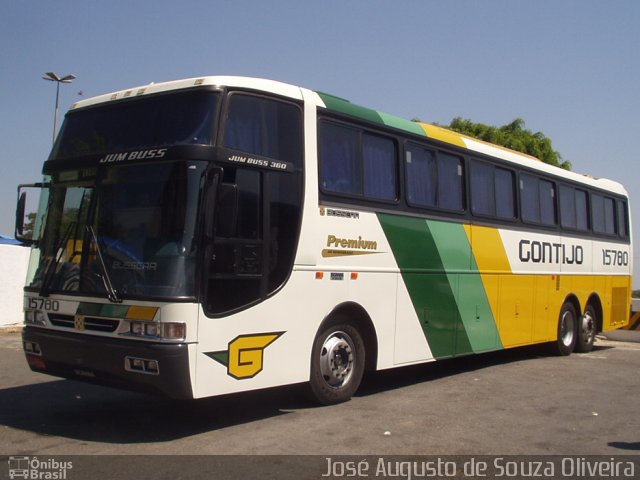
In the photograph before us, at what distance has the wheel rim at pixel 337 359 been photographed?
799 cm

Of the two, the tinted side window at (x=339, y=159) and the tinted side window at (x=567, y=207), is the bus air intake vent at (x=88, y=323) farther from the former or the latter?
the tinted side window at (x=567, y=207)

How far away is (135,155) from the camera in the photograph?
6832mm

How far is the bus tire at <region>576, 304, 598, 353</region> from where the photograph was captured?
1423 cm

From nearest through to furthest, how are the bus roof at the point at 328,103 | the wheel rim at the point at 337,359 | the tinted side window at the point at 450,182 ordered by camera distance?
1. the bus roof at the point at 328,103
2. the wheel rim at the point at 337,359
3. the tinted side window at the point at 450,182

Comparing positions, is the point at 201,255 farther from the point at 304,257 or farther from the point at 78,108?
the point at 78,108

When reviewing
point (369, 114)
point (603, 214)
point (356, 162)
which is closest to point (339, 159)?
point (356, 162)

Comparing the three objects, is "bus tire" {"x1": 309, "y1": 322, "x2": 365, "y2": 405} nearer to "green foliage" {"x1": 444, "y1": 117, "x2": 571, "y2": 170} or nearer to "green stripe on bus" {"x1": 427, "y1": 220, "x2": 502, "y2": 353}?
"green stripe on bus" {"x1": 427, "y1": 220, "x2": 502, "y2": 353}

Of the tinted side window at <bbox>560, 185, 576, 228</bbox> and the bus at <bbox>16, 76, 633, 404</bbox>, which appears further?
the tinted side window at <bbox>560, 185, 576, 228</bbox>

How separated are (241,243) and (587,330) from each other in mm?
10060

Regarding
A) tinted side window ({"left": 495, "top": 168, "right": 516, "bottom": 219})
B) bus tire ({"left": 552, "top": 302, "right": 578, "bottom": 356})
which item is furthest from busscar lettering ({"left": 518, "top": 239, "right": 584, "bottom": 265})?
bus tire ({"left": 552, "top": 302, "right": 578, "bottom": 356})

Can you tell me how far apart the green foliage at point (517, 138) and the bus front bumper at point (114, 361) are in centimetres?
2369

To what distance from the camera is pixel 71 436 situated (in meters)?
6.64

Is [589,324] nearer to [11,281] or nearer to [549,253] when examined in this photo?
[549,253]

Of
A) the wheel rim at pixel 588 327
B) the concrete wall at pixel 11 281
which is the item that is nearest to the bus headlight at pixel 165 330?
the wheel rim at pixel 588 327
